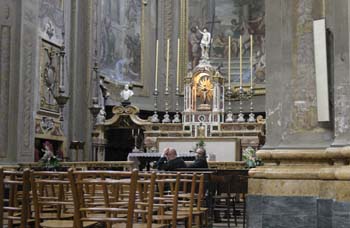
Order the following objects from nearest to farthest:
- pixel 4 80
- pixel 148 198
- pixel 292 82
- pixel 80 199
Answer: pixel 80 199
pixel 148 198
pixel 292 82
pixel 4 80

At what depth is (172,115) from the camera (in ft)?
74.9

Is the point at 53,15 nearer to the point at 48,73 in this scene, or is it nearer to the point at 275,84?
the point at 48,73

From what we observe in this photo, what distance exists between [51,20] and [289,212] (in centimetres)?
1116

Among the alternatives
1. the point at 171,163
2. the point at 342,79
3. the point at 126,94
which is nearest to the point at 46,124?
the point at 126,94

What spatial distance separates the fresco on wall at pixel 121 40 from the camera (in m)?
20.6

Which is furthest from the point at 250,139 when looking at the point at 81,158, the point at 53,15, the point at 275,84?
the point at 275,84

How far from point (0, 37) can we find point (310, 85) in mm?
7061

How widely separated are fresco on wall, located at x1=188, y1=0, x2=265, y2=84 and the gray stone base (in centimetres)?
1589

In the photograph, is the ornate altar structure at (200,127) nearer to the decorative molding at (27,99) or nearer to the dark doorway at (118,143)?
the dark doorway at (118,143)

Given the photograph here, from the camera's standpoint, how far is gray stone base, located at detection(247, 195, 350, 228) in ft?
21.0

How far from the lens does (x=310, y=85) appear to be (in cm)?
710

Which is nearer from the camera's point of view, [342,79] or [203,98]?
[342,79]

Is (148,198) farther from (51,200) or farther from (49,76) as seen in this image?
(49,76)

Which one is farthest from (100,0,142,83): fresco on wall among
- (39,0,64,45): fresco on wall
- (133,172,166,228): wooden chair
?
(133,172,166,228): wooden chair
